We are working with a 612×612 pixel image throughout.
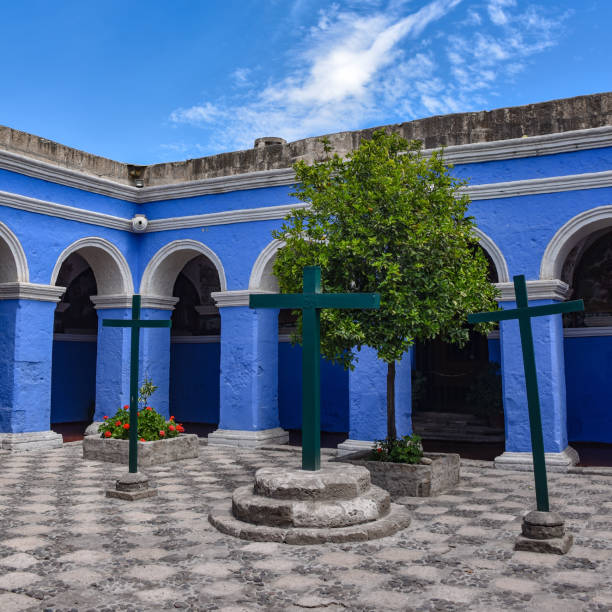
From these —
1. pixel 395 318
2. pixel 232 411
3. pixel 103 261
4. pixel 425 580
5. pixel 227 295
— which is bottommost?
pixel 425 580

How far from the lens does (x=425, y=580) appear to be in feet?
12.4

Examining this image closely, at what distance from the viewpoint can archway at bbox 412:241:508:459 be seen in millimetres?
11320

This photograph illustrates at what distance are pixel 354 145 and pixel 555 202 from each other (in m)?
3.15

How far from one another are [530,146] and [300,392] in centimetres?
654

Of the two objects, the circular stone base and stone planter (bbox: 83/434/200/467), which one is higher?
stone planter (bbox: 83/434/200/467)

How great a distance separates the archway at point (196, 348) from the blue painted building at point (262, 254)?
184 centimetres

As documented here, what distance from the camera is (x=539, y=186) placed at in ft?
27.7

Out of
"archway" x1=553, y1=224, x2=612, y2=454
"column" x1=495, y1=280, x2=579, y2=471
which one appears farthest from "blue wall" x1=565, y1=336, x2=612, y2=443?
"column" x1=495, y1=280, x2=579, y2=471

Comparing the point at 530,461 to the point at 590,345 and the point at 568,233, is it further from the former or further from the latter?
the point at 590,345

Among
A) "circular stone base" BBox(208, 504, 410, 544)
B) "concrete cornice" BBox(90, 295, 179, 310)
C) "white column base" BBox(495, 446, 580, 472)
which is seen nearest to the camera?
"circular stone base" BBox(208, 504, 410, 544)

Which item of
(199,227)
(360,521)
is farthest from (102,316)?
(360,521)

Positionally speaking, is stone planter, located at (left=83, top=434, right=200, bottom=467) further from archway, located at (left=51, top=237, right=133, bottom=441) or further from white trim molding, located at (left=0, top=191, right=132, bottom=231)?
archway, located at (left=51, top=237, right=133, bottom=441)

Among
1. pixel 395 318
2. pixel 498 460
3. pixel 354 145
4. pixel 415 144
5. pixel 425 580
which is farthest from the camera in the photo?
pixel 354 145

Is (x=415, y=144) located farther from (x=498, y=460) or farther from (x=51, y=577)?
(x=51, y=577)
